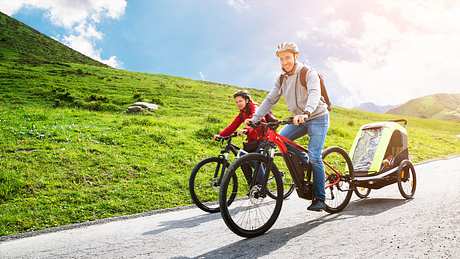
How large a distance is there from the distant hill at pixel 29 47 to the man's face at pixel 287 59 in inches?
2499

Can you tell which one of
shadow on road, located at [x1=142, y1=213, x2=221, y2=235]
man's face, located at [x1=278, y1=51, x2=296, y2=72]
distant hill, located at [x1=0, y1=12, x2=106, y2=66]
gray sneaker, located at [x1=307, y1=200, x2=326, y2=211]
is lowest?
shadow on road, located at [x1=142, y1=213, x2=221, y2=235]

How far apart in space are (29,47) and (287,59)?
82.6 meters

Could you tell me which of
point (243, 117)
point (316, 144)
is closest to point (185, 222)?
point (243, 117)

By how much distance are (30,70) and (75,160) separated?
42760 mm

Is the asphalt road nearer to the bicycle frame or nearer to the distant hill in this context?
the bicycle frame

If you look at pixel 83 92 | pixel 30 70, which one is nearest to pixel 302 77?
pixel 83 92

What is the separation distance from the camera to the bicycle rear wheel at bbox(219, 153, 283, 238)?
21.6ft

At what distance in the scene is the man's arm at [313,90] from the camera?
7.05 metres

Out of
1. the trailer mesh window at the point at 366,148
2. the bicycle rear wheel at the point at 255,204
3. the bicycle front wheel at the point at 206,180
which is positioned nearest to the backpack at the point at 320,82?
the bicycle rear wheel at the point at 255,204

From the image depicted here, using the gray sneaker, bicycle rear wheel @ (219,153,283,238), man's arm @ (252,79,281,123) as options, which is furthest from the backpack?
the gray sneaker

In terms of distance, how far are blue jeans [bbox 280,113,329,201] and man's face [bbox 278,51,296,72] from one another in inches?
42.9

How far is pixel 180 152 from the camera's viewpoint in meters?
17.7

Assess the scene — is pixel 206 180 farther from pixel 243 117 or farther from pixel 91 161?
pixel 91 161

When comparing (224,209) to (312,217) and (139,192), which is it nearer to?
(312,217)
